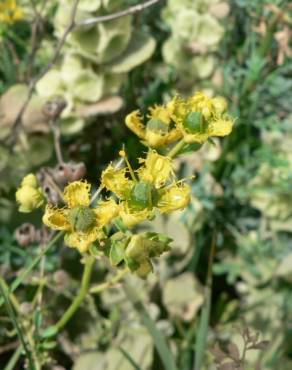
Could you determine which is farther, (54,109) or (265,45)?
(265,45)

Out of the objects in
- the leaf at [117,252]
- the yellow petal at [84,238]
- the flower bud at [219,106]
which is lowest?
the leaf at [117,252]

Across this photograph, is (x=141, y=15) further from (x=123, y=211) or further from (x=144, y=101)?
(x=123, y=211)

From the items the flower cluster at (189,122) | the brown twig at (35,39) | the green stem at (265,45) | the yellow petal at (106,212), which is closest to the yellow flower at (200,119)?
the flower cluster at (189,122)

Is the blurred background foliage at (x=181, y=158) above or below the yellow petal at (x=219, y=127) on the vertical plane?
below

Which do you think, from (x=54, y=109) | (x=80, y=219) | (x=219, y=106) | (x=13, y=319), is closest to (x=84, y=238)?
(x=80, y=219)

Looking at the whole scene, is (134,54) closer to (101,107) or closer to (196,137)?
(101,107)

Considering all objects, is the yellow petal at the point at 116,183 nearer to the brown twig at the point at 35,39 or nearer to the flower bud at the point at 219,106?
the flower bud at the point at 219,106
